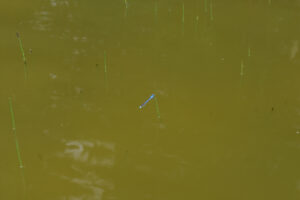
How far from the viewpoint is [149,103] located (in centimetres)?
170

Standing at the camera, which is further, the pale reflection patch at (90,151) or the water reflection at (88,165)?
the pale reflection patch at (90,151)

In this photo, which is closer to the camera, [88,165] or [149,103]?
[88,165]

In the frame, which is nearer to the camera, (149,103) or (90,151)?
(90,151)

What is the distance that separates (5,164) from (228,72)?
1104 mm

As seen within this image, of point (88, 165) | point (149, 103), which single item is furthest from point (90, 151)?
point (149, 103)

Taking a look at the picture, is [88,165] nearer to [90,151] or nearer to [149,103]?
[90,151]

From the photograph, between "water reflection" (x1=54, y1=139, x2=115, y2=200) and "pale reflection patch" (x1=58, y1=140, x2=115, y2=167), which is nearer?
"water reflection" (x1=54, y1=139, x2=115, y2=200)

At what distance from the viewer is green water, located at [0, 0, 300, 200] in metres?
1.35

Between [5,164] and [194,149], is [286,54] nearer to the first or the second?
[194,149]

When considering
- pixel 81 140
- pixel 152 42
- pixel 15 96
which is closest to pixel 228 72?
pixel 152 42

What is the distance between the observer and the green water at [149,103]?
1.35 metres

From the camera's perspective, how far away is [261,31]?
2307 millimetres

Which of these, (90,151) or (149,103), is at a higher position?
(149,103)

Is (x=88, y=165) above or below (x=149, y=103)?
below
